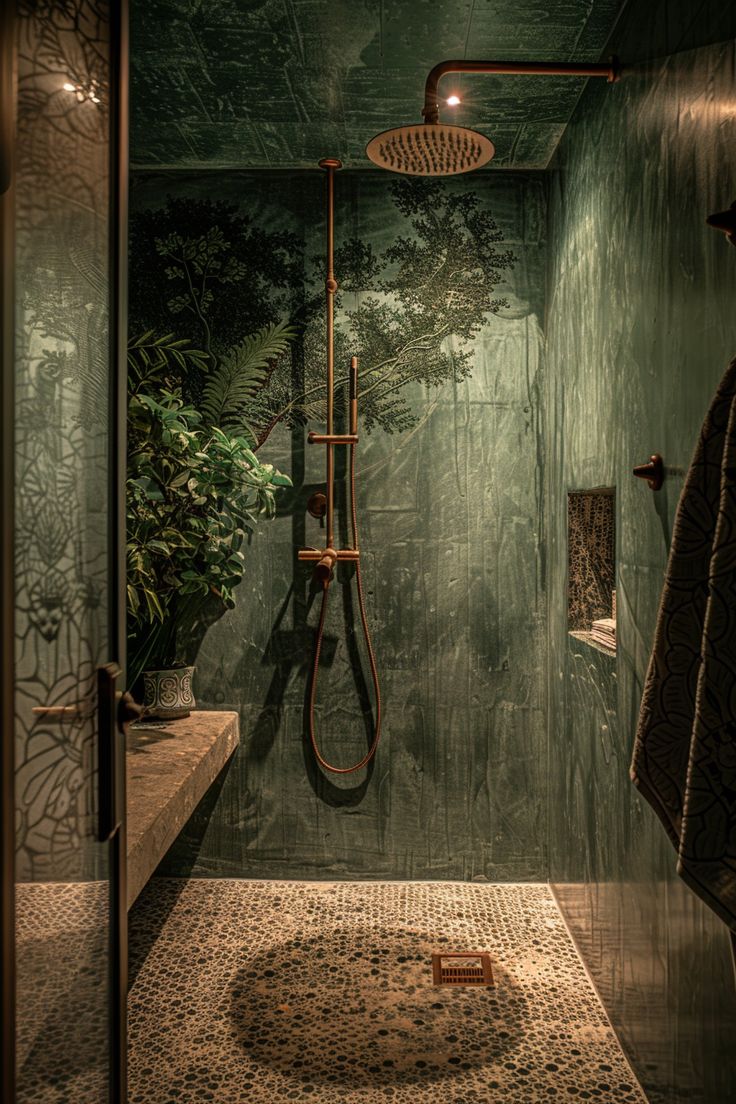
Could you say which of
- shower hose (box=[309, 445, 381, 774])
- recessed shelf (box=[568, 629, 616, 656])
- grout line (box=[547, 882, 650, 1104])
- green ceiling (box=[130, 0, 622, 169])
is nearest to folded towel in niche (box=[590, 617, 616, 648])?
recessed shelf (box=[568, 629, 616, 656])

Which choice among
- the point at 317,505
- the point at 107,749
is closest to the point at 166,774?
the point at 317,505

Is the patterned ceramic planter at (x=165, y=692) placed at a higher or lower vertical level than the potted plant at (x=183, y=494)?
lower

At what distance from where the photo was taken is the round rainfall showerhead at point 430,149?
7.15 ft

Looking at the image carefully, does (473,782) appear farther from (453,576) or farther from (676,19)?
(676,19)

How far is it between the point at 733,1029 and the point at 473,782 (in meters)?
1.73

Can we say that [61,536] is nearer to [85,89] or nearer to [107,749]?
[107,749]

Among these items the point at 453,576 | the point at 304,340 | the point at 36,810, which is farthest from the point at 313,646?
the point at 36,810

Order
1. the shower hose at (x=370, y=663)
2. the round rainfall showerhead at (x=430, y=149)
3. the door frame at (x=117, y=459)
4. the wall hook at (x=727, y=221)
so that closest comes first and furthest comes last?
the wall hook at (x=727, y=221)
the door frame at (x=117, y=459)
the round rainfall showerhead at (x=430, y=149)
the shower hose at (x=370, y=663)

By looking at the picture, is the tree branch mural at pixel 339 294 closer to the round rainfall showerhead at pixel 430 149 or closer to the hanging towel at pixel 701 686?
the round rainfall showerhead at pixel 430 149

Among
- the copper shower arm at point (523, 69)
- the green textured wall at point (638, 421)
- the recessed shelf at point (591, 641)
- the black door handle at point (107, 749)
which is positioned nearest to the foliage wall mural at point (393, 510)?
the green textured wall at point (638, 421)

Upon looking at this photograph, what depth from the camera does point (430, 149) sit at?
2281 mm

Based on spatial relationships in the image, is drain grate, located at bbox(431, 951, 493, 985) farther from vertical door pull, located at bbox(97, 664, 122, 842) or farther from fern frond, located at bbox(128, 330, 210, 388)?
fern frond, located at bbox(128, 330, 210, 388)

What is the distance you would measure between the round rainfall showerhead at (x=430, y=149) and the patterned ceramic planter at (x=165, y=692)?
1.72 metres

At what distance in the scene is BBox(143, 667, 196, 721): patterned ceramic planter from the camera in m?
2.89
